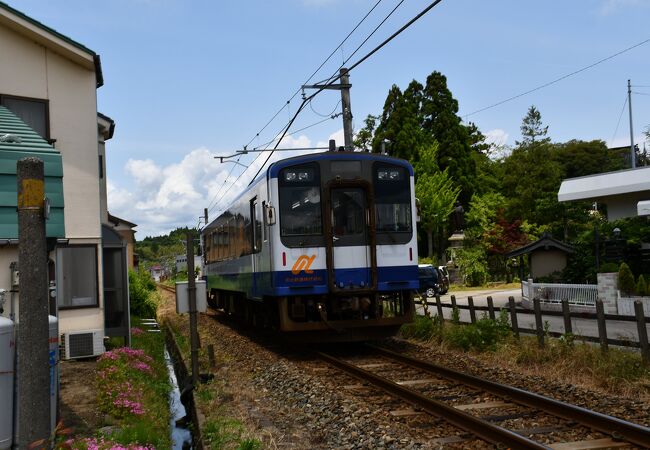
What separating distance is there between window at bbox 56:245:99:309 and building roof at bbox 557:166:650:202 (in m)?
17.6

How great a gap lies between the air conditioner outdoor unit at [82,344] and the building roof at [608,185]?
708 inches

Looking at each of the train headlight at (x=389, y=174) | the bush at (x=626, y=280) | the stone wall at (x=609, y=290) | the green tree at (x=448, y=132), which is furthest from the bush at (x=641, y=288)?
the green tree at (x=448, y=132)

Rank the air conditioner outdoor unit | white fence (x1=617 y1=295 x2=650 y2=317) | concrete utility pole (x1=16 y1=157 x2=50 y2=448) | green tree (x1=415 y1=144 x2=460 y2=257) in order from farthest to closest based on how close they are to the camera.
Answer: green tree (x1=415 y1=144 x2=460 y2=257) → white fence (x1=617 y1=295 x2=650 y2=317) → the air conditioner outdoor unit → concrete utility pole (x1=16 y1=157 x2=50 y2=448)

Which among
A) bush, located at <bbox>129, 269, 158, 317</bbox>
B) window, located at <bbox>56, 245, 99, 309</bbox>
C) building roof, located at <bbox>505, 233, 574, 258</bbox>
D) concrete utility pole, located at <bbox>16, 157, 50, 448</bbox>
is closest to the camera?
concrete utility pole, located at <bbox>16, 157, 50, 448</bbox>

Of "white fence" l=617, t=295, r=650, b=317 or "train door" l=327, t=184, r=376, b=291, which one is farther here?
"white fence" l=617, t=295, r=650, b=317

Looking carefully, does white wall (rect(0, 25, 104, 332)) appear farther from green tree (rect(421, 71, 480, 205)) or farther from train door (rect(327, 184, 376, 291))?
green tree (rect(421, 71, 480, 205))

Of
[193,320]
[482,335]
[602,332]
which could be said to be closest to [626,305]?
[482,335]

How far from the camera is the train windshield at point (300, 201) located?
11.5m

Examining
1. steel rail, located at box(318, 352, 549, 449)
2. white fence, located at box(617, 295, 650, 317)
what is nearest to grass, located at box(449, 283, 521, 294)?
white fence, located at box(617, 295, 650, 317)

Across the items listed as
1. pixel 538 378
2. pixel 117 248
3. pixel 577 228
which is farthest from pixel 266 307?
pixel 577 228

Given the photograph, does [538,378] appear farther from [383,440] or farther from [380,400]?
[383,440]

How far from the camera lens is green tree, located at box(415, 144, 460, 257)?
134 ft

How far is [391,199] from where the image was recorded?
39.5 feet

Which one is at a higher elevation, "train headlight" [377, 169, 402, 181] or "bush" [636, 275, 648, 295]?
"train headlight" [377, 169, 402, 181]
